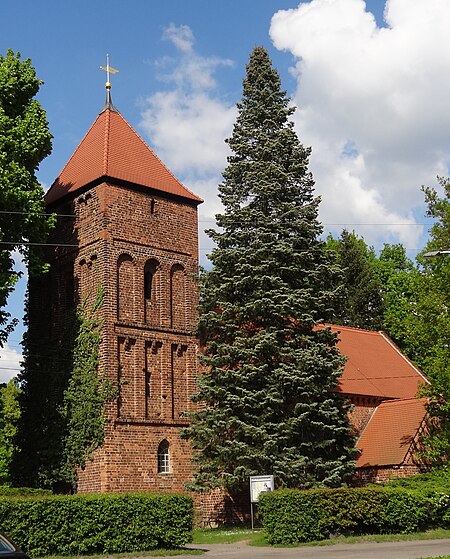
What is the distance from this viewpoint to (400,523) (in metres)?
22.6

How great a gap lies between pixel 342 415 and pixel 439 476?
374 centimetres

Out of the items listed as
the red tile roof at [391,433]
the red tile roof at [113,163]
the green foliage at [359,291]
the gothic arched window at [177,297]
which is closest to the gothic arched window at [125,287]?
the gothic arched window at [177,297]

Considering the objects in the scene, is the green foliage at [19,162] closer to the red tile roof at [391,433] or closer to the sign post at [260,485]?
the sign post at [260,485]

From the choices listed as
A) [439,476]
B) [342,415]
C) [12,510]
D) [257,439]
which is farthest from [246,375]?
[12,510]

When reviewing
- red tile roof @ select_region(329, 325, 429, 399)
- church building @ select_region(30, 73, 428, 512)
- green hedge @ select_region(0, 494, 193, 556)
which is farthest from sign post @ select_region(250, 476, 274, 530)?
red tile roof @ select_region(329, 325, 429, 399)

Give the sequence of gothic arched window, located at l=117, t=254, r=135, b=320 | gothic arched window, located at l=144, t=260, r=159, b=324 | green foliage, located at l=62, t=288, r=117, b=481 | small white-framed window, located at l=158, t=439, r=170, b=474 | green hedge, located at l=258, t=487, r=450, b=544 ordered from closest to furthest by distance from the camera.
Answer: green hedge, located at l=258, t=487, r=450, b=544
green foliage, located at l=62, t=288, r=117, b=481
small white-framed window, located at l=158, t=439, r=170, b=474
gothic arched window, located at l=117, t=254, r=135, b=320
gothic arched window, located at l=144, t=260, r=159, b=324

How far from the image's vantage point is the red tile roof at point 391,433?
30.4 metres

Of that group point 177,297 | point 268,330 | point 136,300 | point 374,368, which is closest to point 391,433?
point 374,368

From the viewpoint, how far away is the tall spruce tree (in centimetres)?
2467

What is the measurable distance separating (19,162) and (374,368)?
64.1 feet

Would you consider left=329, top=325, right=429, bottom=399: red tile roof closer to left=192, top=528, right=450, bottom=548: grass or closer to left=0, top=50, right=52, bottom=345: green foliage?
left=192, top=528, right=450, bottom=548: grass

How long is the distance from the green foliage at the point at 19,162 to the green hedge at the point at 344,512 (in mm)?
10962

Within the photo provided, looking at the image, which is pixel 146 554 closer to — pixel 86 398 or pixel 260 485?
pixel 260 485

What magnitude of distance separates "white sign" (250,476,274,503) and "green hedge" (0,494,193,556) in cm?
313
